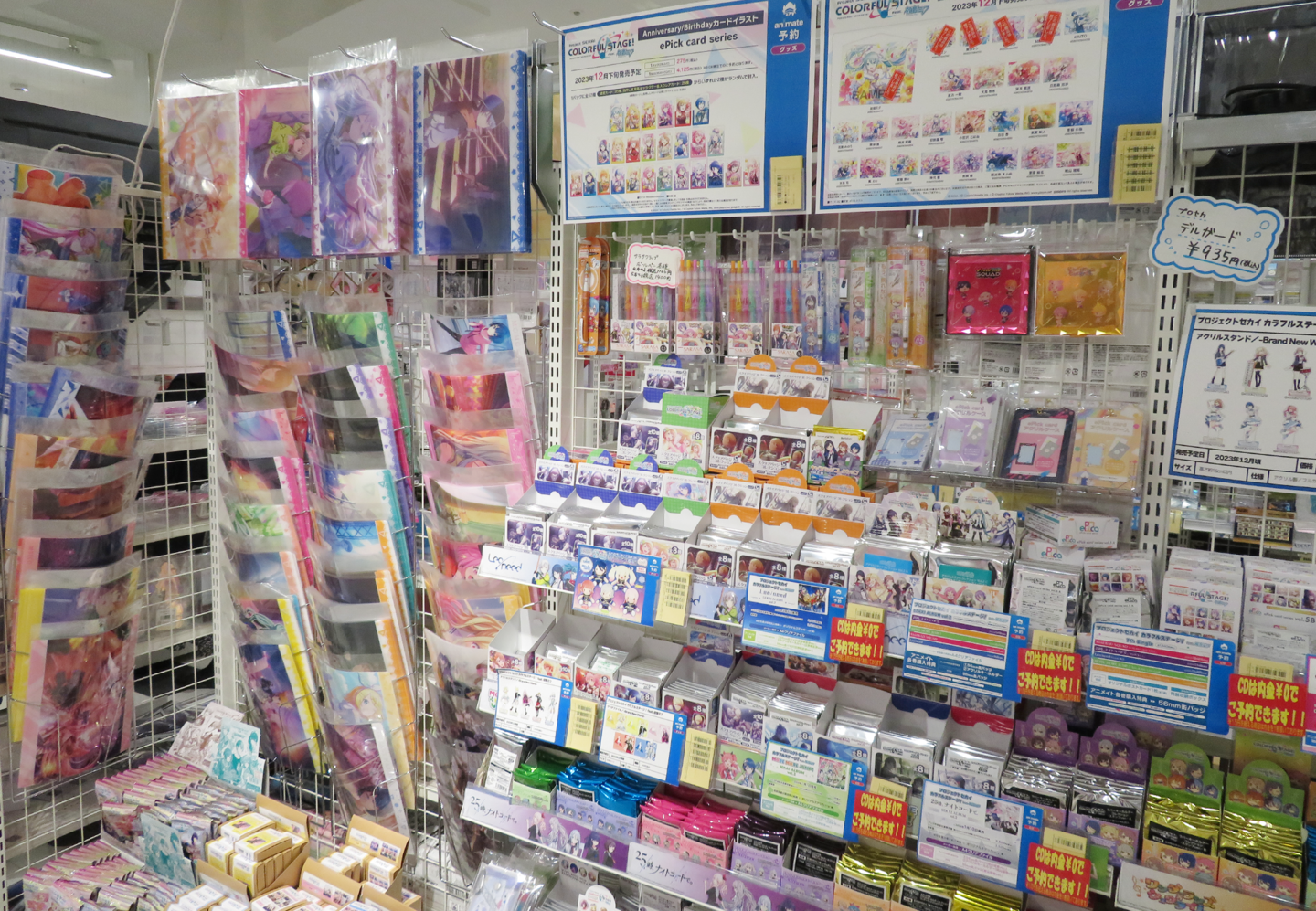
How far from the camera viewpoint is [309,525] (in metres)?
2.73

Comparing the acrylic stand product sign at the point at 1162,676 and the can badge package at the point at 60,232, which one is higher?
the can badge package at the point at 60,232

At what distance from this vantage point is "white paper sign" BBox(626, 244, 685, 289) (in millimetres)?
1992

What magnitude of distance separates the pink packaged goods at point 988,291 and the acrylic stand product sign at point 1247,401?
296 millimetres

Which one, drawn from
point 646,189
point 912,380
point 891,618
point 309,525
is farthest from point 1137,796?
point 309,525

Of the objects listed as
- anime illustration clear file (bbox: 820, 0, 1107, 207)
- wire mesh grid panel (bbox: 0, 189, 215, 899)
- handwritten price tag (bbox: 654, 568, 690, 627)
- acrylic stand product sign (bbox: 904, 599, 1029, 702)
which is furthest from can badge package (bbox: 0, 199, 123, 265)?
acrylic stand product sign (bbox: 904, 599, 1029, 702)

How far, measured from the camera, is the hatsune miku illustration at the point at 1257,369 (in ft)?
4.96

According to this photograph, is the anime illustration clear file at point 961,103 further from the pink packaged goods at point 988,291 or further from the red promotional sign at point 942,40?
the pink packaged goods at point 988,291

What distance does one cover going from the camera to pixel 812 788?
168 cm

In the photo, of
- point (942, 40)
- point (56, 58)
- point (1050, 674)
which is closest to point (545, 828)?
point (1050, 674)

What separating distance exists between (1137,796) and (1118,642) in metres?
0.31

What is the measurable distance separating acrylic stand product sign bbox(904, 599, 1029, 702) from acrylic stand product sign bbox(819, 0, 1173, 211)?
79 centimetres

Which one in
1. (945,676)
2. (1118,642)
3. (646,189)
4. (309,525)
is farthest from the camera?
(309,525)

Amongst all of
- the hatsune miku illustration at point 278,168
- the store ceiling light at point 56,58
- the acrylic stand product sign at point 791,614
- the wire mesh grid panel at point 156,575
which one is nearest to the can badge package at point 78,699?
the wire mesh grid panel at point 156,575

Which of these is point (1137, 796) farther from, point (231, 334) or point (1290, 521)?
point (231, 334)
